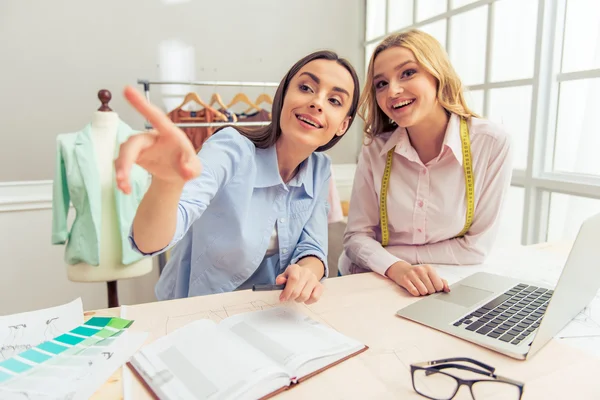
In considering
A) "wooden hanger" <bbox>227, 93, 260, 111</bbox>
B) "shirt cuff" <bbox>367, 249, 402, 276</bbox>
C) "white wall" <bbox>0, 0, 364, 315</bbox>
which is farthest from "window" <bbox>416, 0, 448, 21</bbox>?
"shirt cuff" <bbox>367, 249, 402, 276</bbox>

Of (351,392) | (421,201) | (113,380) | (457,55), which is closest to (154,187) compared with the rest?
(113,380)

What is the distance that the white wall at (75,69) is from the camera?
83.2 inches

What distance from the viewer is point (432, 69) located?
3.78 feet

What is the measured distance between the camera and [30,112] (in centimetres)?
237

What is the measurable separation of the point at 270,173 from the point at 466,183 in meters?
0.58

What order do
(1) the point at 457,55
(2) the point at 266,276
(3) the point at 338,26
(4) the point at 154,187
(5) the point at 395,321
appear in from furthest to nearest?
(3) the point at 338,26 < (1) the point at 457,55 < (2) the point at 266,276 < (5) the point at 395,321 < (4) the point at 154,187

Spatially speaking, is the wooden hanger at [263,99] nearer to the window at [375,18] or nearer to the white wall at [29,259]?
the window at [375,18]

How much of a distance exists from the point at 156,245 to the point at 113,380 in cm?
22

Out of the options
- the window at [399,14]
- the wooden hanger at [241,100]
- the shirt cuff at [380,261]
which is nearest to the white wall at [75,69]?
the wooden hanger at [241,100]

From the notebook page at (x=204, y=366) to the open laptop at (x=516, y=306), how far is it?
1.14ft

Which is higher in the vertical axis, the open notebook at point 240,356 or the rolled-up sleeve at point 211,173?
the rolled-up sleeve at point 211,173

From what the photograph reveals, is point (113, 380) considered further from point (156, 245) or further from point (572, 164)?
point (572, 164)

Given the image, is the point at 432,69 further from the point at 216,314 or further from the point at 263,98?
the point at 263,98

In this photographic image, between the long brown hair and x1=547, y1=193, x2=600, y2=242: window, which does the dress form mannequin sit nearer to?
the long brown hair
